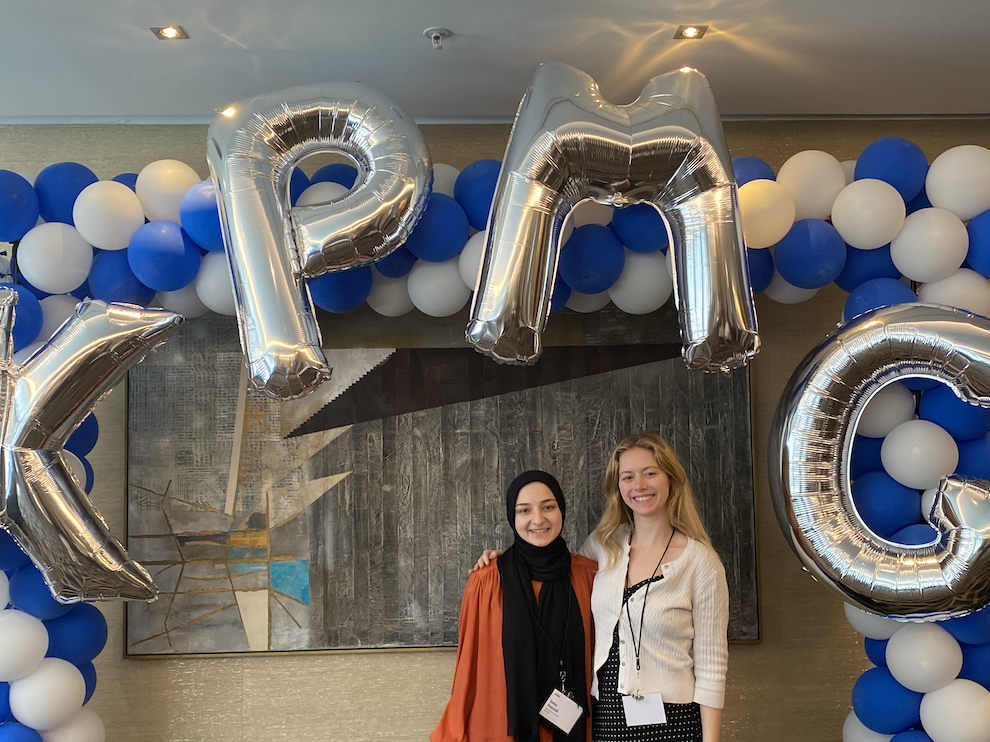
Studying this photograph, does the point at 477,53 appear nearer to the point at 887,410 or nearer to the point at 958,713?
the point at 887,410

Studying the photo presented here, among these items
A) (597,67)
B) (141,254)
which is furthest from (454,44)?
(141,254)

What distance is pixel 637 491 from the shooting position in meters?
2.43

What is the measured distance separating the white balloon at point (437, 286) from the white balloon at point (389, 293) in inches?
1.5

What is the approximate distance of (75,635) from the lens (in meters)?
2.38

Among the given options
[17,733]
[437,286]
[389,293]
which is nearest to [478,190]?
[437,286]

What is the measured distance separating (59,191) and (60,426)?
658 millimetres

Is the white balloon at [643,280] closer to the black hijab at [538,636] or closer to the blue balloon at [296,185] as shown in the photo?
the black hijab at [538,636]

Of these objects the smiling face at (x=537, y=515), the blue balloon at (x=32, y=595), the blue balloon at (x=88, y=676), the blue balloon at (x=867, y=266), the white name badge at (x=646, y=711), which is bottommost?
the white name badge at (x=646, y=711)

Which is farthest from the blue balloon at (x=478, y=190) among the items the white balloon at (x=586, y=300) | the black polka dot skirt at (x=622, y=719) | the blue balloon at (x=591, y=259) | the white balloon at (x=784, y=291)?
the black polka dot skirt at (x=622, y=719)

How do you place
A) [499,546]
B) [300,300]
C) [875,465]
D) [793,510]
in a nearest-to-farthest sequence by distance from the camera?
1. [300,300]
2. [793,510]
3. [875,465]
4. [499,546]

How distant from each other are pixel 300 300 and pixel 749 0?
1356mm

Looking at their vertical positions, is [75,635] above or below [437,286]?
below

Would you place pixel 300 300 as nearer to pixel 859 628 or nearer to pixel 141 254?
pixel 141 254

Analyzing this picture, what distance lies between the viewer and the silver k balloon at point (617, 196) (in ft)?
6.84
